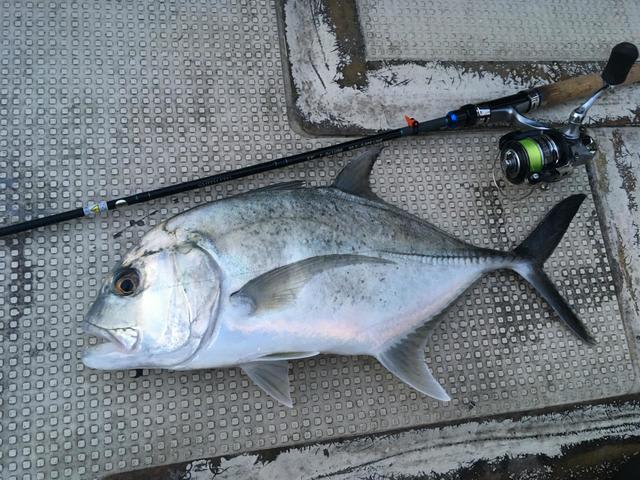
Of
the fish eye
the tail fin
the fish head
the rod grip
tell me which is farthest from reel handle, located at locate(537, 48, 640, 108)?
the fish eye

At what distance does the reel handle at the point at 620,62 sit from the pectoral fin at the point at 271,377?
1.83 metres

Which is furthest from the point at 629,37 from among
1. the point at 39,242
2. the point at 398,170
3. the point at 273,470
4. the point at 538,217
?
the point at 39,242

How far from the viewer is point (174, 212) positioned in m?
2.18

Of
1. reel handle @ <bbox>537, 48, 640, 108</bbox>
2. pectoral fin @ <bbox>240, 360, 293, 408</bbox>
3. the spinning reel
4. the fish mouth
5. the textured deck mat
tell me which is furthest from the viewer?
reel handle @ <bbox>537, 48, 640, 108</bbox>

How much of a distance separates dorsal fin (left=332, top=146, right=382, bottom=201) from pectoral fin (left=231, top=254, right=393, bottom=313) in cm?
38

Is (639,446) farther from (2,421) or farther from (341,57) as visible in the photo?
(2,421)

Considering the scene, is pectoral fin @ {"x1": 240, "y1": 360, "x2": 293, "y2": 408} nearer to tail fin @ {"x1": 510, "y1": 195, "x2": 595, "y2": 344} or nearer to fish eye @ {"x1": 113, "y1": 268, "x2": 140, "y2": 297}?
fish eye @ {"x1": 113, "y1": 268, "x2": 140, "y2": 297}

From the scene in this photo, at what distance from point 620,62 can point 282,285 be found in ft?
5.41

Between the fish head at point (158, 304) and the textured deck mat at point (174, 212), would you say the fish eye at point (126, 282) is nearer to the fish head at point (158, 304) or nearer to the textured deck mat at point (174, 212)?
the fish head at point (158, 304)

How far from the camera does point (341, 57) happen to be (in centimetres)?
255

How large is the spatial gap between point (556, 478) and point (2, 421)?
7.88 feet

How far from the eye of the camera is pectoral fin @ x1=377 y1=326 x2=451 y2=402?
1919mm

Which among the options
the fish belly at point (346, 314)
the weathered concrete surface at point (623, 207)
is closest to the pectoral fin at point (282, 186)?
the fish belly at point (346, 314)

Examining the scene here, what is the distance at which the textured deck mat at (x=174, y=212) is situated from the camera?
198cm
